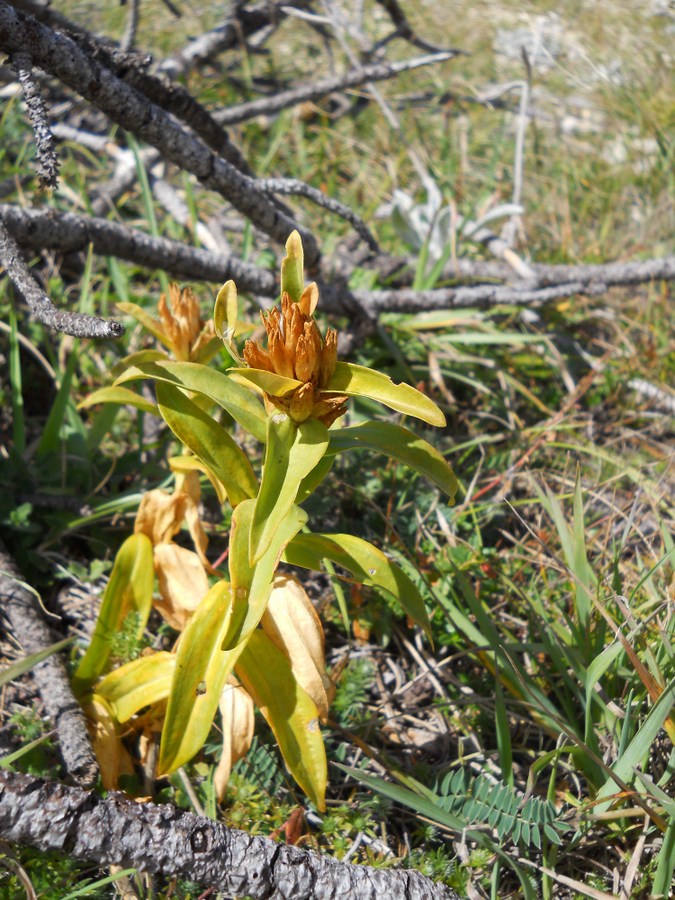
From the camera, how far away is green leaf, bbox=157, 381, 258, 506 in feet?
4.09

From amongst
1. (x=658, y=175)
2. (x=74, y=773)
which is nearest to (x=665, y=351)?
(x=658, y=175)

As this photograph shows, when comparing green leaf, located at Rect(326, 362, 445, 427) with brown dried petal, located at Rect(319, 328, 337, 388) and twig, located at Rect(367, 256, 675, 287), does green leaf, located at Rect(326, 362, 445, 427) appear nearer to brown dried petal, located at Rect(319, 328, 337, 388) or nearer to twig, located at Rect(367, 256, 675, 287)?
brown dried petal, located at Rect(319, 328, 337, 388)

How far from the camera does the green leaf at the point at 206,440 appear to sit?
49.1 inches

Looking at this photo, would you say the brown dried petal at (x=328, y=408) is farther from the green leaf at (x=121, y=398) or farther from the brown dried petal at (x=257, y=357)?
the green leaf at (x=121, y=398)

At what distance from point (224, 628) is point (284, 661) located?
12 cm

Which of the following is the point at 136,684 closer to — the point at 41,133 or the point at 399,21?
the point at 41,133

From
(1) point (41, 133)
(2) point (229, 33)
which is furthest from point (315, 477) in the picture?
(2) point (229, 33)

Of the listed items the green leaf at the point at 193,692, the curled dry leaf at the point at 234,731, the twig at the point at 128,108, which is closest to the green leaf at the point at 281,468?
the green leaf at the point at 193,692

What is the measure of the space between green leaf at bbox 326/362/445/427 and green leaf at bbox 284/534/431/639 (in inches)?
9.9

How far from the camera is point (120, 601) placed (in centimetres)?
143

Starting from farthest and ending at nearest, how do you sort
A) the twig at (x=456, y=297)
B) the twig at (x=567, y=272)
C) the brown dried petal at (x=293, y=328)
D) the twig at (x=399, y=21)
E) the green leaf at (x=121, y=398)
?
the twig at (x=399, y=21) < the twig at (x=567, y=272) < the twig at (x=456, y=297) < the green leaf at (x=121, y=398) < the brown dried petal at (x=293, y=328)

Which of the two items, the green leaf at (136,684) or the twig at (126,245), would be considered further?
the twig at (126,245)

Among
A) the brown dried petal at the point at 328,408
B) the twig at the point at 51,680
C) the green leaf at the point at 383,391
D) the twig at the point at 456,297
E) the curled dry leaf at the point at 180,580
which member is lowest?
the twig at the point at 51,680

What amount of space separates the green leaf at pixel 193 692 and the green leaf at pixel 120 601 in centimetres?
26
